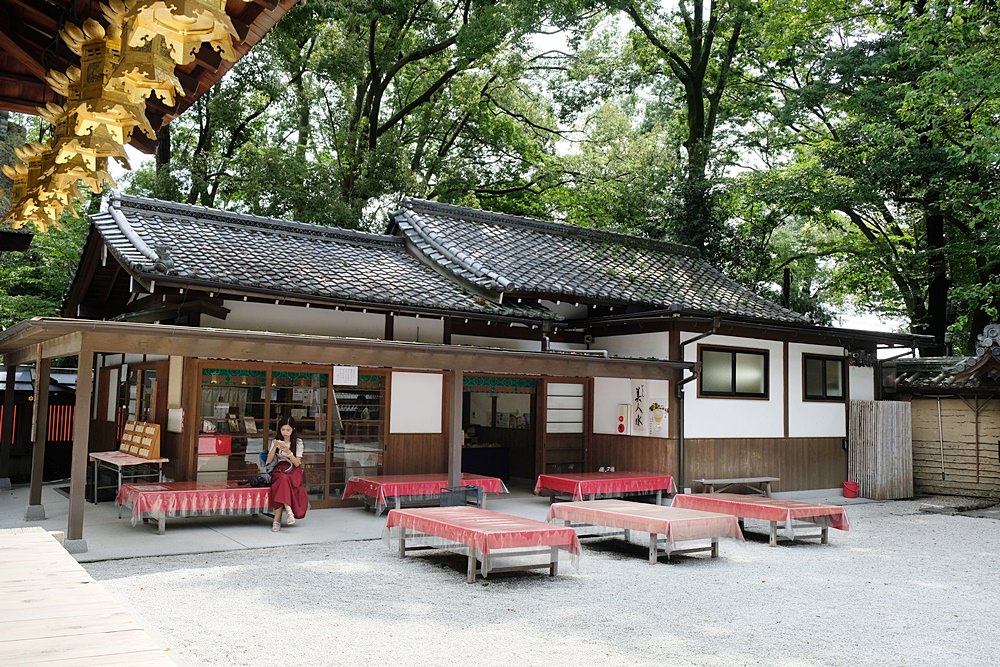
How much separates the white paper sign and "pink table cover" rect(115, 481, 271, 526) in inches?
81.3

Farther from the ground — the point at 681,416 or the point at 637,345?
the point at 637,345

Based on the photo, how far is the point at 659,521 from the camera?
8.61 m

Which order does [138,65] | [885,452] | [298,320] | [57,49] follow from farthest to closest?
[885,452]
[298,320]
[57,49]
[138,65]

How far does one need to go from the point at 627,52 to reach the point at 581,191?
451 cm

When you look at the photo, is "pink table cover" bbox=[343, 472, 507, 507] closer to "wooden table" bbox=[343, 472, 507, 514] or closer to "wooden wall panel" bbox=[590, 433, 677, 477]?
"wooden table" bbox=[343, 472, 507, 514]

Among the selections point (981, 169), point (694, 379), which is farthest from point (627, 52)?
point (694, 379)

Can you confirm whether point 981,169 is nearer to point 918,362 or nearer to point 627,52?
point 918,362

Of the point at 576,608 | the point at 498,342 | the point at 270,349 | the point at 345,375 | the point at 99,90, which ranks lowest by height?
the point at 576,608

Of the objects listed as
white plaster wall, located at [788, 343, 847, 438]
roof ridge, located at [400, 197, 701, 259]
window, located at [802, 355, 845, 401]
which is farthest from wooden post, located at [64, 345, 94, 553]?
window, located at [802, 355, 845, 401]

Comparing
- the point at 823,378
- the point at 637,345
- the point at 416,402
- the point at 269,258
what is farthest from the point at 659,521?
the point at 823,378

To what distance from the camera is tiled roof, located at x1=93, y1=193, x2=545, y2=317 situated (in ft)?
34.2

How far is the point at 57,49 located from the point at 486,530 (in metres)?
5.79

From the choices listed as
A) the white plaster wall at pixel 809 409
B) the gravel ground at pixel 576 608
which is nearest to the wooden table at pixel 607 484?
the gravel ground at pixel 576 608

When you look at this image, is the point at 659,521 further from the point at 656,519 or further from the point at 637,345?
the point at 637,345
